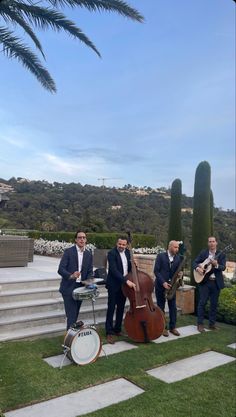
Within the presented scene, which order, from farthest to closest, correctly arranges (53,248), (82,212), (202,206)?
(82,212) < (53,248) < (202,206)

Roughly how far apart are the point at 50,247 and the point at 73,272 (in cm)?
861

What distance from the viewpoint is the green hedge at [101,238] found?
1283 cm

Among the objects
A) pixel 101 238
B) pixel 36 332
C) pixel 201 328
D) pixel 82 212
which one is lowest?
pixel 201 328

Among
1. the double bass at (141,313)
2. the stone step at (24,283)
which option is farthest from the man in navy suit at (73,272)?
the stone step at (24,283)

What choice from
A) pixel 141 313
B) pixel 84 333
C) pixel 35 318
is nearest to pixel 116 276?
pixel 141 313

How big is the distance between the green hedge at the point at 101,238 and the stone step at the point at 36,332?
582cm

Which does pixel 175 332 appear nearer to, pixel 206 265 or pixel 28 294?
pixel 206 265

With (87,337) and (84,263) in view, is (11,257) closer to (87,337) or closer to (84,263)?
(84,263)

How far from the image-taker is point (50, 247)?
1325 centimetres

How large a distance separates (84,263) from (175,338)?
2000mm

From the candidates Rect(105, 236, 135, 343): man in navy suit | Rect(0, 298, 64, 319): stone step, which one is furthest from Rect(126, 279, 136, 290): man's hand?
Rect(0, 298, 64, 319): stone step

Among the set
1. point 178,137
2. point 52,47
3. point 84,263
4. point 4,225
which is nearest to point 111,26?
point 52,47

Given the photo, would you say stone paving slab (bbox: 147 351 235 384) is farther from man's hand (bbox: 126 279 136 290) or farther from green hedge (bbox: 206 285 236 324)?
green hedge (bbox: 206 285 236 324)

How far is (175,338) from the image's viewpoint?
224 inches
